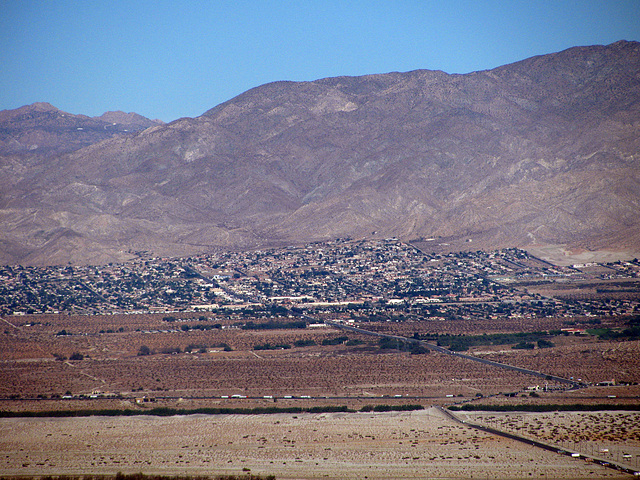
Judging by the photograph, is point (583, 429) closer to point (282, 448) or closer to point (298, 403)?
point (282, 448)

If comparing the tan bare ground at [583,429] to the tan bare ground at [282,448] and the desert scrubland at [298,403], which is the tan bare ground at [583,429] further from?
the tan bare ground at [282,448]

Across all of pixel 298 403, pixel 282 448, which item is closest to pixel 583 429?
pixel 282 448

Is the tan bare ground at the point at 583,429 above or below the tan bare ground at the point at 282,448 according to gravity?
above

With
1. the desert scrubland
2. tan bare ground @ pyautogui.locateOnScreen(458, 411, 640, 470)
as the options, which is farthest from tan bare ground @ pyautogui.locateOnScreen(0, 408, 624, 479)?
tan bare ground @ pyautogui.locateOnScreen(458, 411, 640, 470)

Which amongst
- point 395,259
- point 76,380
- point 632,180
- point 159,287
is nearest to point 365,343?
point 76,380

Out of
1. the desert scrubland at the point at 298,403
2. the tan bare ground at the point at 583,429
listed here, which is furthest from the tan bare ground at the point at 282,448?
the tan bare ground at the point at 583,429

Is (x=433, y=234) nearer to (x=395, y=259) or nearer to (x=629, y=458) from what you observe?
(x=395, y=259)

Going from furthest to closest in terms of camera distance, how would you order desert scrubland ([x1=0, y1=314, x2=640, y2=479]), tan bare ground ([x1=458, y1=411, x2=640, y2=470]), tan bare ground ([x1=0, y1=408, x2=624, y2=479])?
tan bare ground ([x1=458, y1=411, x2=640, y2=470])
desert scrubland ([x1=0, y1=314, x2=640, y2=479])
tan bare ground ([x1=0, y1=408, x2=624, y2=479])

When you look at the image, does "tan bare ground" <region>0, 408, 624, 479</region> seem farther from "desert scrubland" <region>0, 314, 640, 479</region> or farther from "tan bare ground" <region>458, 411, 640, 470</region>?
"tan bare ground" <region>458, 411, 640, 470</region>
